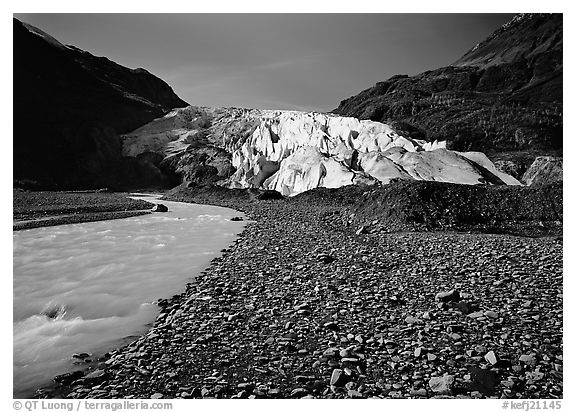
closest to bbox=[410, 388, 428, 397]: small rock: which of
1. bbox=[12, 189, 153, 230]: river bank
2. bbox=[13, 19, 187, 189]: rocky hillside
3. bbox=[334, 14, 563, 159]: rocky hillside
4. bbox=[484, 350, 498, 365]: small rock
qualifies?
bbox=[484, 350, 498, 365]: small rock

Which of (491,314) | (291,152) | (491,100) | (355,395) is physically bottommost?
(355,395)

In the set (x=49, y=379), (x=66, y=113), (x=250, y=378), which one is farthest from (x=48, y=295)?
(x=66, y=113)

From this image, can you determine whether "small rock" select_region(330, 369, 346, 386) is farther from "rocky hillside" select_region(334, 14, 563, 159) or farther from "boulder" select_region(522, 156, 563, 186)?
"boulder" select_region(522, 156, 563, 186)

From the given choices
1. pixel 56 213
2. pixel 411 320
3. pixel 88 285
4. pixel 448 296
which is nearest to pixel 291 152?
pixel 56 213

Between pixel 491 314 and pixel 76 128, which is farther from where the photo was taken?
pixel 76 128

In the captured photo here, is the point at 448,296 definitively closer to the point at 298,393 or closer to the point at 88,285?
the point at 298,393

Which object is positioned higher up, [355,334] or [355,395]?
[355,334]

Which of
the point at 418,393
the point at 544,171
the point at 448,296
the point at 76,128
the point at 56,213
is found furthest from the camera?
the point at 76,128

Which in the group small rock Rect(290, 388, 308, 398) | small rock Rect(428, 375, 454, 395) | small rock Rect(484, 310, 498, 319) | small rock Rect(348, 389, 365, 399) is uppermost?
small rock Rect(484, 310, 498, 319)
